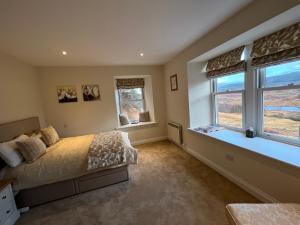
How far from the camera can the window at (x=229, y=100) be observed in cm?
249

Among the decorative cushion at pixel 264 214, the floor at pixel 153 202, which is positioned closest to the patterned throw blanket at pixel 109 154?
the floor at pixel 153 202

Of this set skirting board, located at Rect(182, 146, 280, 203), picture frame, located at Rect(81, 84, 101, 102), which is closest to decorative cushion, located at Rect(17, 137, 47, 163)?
picture frame, located at Rect(81, 84, 101, 102)

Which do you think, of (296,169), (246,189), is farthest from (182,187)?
(296,169)

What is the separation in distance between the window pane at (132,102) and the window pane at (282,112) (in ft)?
10.8

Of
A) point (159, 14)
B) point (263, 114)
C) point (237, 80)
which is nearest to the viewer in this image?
point (159, 14)

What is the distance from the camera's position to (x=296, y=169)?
4.58ft

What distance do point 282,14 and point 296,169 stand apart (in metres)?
1.47

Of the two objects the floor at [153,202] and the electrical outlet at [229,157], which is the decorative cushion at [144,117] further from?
the electrical outlet at [229,157]

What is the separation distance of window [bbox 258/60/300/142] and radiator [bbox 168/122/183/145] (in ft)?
5.59

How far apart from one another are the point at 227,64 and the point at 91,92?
313 centimetres

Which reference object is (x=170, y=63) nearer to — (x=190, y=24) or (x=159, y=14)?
(x=190, y=24)

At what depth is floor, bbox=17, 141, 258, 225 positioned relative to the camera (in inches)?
66.6

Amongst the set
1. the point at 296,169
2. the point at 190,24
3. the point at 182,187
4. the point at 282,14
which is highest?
the point at 190,24

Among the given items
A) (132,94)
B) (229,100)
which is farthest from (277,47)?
(132,94)
